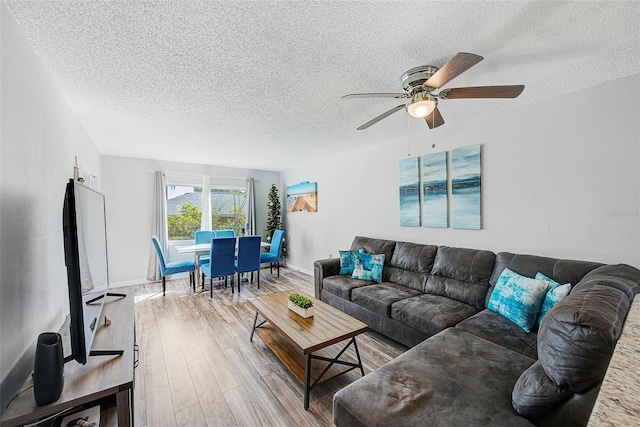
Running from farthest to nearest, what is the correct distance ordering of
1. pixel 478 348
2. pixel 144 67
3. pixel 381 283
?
pixel 381 283
pixel 144 67
pixel 478 348

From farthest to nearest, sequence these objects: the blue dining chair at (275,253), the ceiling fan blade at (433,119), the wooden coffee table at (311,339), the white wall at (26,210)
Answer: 1. the blue dining chair at (275,253)
2. the ceiling fan blade at (433,119)
3. the wooden coffee table at (311,339)
4. the white wall at (26,210)

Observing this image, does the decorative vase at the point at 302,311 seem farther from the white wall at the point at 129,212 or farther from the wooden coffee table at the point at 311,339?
the white wall at the point at 129,212

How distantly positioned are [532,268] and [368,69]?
2.22m

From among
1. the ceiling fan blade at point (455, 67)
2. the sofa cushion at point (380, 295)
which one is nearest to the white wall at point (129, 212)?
the sofa cushion at point (380, 295)

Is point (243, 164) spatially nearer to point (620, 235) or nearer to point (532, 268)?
point (532, 268)

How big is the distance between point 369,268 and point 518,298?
166cm

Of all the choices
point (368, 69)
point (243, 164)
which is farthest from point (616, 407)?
point (243, 164)

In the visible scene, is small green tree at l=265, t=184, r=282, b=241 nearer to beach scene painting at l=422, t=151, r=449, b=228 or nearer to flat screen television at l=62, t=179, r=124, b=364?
beach scene painting at l=422, t=151, r=449, b=228

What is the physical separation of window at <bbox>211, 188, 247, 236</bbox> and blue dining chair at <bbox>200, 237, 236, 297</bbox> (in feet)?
6.11

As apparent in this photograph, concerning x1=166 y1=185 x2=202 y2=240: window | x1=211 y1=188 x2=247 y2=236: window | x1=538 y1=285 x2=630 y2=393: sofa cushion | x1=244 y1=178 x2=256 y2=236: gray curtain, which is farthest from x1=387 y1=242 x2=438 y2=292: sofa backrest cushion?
x1=166 y1=185 x2=202 y2=240: window

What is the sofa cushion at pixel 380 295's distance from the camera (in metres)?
2.70

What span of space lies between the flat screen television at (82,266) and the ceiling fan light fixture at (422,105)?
204 centimetres

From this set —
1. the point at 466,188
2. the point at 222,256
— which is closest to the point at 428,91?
the point at 466,188

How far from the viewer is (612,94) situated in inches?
83.0
